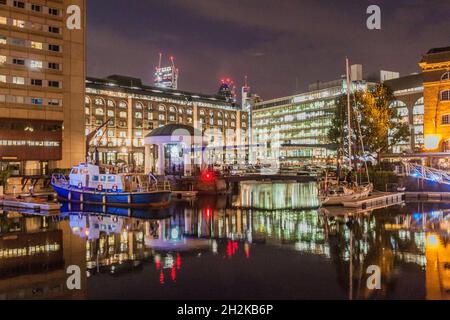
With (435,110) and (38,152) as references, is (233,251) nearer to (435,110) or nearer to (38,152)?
(435,110)

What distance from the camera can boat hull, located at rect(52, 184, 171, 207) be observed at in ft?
134

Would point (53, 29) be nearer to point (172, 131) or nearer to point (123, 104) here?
point (172, 131)

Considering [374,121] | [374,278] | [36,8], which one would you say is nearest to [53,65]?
[36,8]

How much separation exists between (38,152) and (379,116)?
5411cm

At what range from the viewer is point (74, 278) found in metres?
17.2

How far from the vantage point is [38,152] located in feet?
232

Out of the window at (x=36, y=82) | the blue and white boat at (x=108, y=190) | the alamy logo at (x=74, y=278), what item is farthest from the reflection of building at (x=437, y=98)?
the window at (x=36, y=82)

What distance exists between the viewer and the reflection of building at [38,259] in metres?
15.6

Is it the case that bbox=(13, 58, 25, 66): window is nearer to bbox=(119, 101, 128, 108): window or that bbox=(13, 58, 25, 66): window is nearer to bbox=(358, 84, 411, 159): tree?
bbox=(358, 84, 411, 159): tree

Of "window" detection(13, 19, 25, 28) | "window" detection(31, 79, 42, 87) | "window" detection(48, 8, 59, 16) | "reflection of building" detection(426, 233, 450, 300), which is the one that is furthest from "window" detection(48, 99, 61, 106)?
"reflection of building" detection(426, 233, 450, 300)

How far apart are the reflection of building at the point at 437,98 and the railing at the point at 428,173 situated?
7.03m

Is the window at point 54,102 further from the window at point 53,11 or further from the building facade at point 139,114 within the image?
the building facade at point 139,114

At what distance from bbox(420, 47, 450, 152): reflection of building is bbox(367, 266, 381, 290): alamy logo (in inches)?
1808

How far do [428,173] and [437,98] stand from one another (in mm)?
12957
